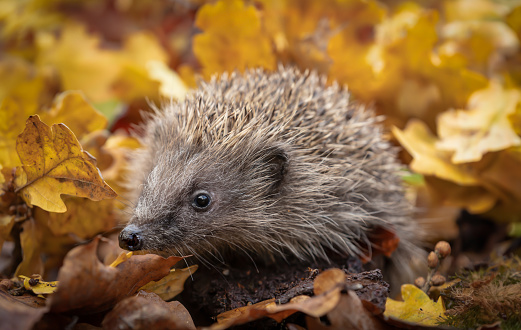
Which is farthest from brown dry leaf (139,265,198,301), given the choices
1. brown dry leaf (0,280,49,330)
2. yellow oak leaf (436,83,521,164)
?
yellow oak leaf (436,83,521,164)

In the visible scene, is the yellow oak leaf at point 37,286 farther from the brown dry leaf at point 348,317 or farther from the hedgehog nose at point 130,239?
the brown dry leaf at point 348,317

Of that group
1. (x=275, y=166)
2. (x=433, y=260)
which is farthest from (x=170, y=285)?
(x=433, y=260)

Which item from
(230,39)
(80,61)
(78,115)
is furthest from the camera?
(80,61)

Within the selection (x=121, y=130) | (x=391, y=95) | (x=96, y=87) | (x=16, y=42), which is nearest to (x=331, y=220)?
(x=391, y=95)

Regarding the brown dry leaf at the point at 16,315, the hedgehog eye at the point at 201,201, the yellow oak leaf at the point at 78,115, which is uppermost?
the yellow oak leaf at the point at 78,115

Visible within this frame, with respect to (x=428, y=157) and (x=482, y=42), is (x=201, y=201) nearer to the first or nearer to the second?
(x=428, y=157)

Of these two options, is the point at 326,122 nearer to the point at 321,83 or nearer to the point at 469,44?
the point at 321,83

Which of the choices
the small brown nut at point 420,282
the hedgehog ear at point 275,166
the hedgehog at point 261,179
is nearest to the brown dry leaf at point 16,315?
the hedgehog at point 261,179
